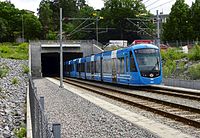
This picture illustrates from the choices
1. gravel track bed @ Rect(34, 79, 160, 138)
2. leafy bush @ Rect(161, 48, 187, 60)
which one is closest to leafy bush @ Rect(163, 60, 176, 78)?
leafy bush @ Rect(161, 48, 187, 60)

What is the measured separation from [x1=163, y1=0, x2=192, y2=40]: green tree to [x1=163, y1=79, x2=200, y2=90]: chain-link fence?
1999 inches

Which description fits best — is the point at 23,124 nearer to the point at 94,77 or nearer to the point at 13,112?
the point at 13,112

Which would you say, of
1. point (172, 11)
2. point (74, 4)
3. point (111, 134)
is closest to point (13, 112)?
point (111, 134)

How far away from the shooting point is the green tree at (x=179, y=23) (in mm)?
84625

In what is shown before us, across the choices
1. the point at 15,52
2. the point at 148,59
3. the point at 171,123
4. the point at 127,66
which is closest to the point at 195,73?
the point at 148,59

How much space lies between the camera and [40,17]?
14312 centimetres

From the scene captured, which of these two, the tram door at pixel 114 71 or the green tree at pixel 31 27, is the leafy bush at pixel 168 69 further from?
the green tree at pixel 31 27

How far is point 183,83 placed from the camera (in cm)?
3138

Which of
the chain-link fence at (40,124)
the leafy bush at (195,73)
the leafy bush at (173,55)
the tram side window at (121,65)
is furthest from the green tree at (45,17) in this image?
the chain-link fence at (40,124)

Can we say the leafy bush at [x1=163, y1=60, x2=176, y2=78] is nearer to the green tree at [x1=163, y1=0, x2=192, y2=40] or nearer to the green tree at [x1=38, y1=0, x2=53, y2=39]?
the green tree at [x1=163, y1=0, x2=192, y2=40]

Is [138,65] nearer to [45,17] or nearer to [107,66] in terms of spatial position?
[107,66]

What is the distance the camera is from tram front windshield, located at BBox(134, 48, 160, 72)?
2942 centimetres

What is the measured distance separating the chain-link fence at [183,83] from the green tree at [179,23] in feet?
167

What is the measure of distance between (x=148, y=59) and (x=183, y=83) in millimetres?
3562
